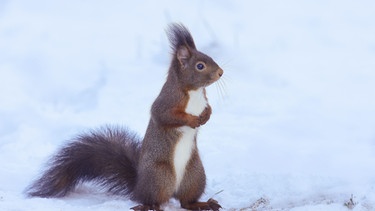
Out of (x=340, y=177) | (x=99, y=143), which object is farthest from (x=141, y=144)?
(x=340, y=177)

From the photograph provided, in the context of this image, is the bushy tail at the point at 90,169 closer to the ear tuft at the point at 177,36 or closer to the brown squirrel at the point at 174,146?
the brown squirrel at the point at 174,146

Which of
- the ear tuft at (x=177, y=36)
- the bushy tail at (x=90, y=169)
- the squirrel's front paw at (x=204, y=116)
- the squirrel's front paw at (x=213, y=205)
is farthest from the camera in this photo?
the bushy tail at (x=90, y=169)

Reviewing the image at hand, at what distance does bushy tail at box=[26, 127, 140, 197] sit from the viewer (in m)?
4.80

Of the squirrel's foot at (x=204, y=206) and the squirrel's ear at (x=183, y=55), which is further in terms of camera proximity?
the squirrel's foot at (x=204, y=206)

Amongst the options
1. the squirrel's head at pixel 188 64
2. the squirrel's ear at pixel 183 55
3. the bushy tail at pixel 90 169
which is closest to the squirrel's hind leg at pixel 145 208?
the bushy tail at pixel 90 169

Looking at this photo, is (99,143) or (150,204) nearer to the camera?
(150,204)

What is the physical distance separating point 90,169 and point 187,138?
0.72 m

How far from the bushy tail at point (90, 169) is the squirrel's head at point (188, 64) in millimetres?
664

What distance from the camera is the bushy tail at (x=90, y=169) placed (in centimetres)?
480

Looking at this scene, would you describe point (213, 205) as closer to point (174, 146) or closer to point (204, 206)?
point (204, 206)

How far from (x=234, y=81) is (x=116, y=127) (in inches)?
92.3

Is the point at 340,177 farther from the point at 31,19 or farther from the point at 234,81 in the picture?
the point at 31,19

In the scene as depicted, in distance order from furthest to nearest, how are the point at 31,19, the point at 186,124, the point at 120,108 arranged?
the point at 31,19
the point at 120,108
the point at 186,124

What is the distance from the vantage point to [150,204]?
177 inches
